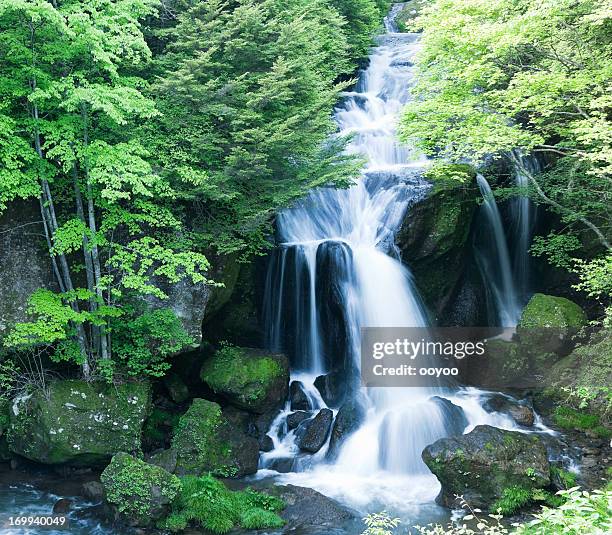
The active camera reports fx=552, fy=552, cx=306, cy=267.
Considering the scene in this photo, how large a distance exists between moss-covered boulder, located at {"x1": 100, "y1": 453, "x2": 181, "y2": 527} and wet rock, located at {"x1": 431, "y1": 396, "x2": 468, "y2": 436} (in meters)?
5.53

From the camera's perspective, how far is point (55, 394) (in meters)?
10.1

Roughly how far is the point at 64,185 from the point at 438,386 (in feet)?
30.6

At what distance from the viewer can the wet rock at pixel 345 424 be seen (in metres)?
11.1

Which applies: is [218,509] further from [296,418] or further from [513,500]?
[513,500]

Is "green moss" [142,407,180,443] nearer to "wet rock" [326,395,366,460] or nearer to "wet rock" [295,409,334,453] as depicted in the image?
"wet rock" [295,409,334,453]

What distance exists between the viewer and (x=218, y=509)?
352 inches

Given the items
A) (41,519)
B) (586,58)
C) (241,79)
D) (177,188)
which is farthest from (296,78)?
(41,519)

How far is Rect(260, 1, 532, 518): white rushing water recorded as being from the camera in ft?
34.6

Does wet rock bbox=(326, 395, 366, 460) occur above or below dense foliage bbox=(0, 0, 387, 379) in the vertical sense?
below

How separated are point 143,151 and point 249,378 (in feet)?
16.7

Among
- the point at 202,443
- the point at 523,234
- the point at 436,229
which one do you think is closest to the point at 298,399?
the point at 202,443

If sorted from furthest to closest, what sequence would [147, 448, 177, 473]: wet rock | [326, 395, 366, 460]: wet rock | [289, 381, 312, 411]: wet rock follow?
[289, 381, 312, 411]: wet rock < [326, 395, 366, 460]: wet rock < [147, 448, 177, 473]: wet rock

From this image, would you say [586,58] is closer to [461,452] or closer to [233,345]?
[461,452]

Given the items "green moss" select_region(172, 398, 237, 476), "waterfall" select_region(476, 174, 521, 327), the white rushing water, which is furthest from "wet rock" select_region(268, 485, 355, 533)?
"waterfall" select_region(476, 174, 521, 327)
